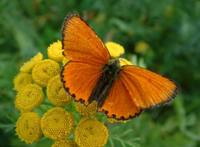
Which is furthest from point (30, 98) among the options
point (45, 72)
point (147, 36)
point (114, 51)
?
point (147, 36)

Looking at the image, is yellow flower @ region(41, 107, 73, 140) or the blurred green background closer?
yellow flower @ region(41, 107, 73, 140)

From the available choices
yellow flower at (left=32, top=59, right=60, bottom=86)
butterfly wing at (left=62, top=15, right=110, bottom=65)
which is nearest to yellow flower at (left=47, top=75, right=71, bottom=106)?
yellow flower at (left=32, top=59, right=60, bottom=86)

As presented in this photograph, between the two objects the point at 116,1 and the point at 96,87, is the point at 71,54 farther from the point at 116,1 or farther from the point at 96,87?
the point at 116,1

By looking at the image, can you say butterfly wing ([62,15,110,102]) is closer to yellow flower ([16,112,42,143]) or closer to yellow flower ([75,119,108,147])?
yellow flower ([75,119,108,147])

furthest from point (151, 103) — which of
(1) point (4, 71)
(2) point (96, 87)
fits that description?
(1) point (4, 71)

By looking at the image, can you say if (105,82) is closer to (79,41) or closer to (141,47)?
(79,41)

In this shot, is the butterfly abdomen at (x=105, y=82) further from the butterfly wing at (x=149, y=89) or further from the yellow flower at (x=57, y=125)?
the yellow flower at (x=57, y=125)
